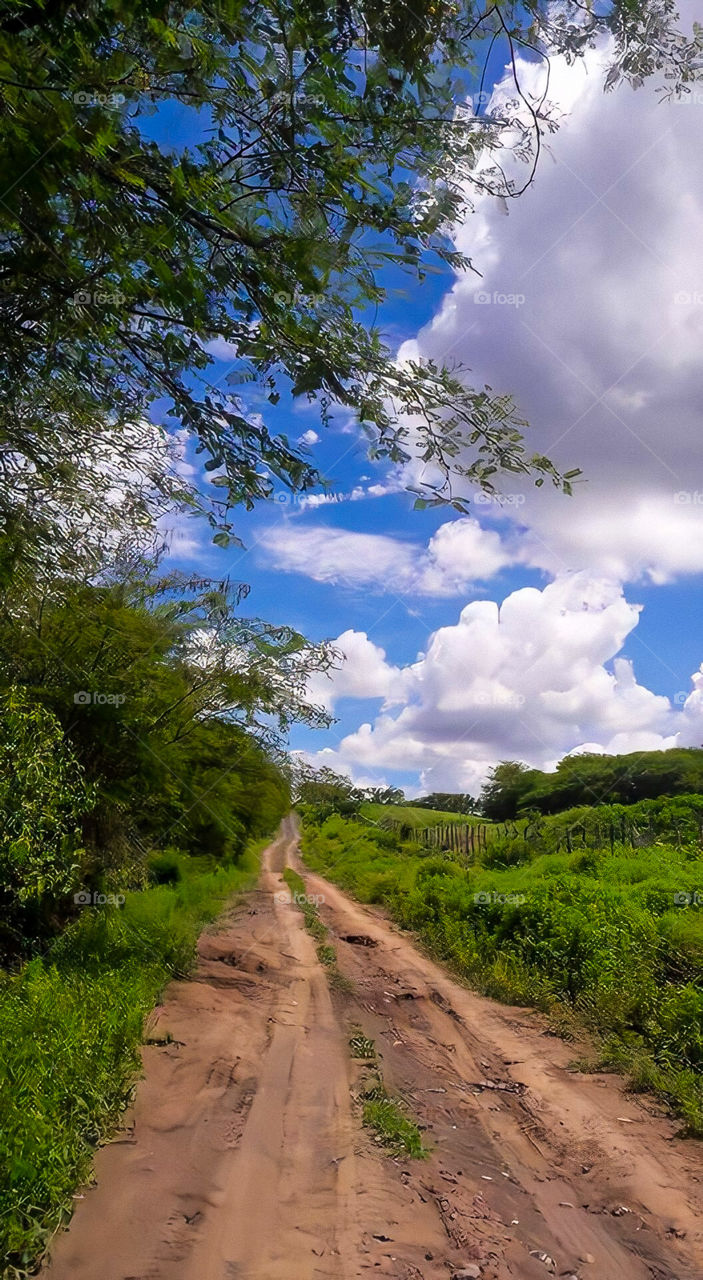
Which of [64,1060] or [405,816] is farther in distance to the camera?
[405,816]

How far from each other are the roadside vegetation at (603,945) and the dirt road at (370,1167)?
1.70 feet

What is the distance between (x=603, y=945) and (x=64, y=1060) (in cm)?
711

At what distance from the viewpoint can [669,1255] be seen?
4.39 meters

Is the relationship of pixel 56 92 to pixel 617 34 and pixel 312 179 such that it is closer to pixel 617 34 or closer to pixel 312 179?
pixel 312 179

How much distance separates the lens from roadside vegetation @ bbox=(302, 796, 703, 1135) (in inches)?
293

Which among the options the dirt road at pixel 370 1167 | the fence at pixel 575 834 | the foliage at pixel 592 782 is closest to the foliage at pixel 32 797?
the dirt road at pixel 370 1167

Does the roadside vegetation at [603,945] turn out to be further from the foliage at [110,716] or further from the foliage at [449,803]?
the foliage at [449,803]

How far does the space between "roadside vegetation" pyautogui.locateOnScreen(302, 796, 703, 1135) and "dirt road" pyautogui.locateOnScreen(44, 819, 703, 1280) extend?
1.70 ft

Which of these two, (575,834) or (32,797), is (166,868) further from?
(575,834)

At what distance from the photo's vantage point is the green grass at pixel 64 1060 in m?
3.84

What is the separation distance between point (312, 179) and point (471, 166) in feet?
2.52

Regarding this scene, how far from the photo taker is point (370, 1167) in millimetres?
5145

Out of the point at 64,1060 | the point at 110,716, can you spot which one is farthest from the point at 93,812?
the point at 64,1060

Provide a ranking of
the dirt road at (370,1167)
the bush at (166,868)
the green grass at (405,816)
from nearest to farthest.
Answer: the dirt road at (370,1167) < the bush at (166,868) < the green grass at (405,816)
